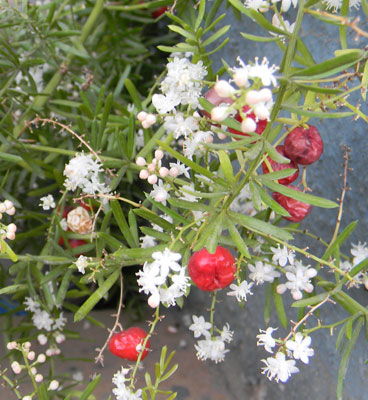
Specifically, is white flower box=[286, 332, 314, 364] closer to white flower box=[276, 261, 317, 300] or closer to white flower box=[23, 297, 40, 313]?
white flower box=[276, 261, 317, 300]

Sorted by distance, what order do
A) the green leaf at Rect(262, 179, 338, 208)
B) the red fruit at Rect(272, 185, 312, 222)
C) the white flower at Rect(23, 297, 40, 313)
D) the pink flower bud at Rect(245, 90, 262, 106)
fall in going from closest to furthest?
the pink flower bud at Rect(245, 90, 262, 106) < the green leaf at Rect(262, 179, 338, 208) < the red fruit at Rect(272, 185, 312, 222) < the white flower at Rect(23, 297, 40, 313)

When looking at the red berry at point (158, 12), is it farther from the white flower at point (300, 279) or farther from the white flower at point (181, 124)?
the white flower at point (300, 279)

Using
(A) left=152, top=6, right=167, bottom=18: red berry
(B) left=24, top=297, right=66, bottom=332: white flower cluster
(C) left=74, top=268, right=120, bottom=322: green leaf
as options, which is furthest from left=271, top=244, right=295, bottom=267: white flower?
(A) left=152, top=6, right=167, bottom=18: red berry

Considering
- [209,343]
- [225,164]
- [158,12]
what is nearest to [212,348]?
[209,343]

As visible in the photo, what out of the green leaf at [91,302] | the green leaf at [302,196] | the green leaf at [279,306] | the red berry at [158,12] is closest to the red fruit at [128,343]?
the green leaf at [91,302]

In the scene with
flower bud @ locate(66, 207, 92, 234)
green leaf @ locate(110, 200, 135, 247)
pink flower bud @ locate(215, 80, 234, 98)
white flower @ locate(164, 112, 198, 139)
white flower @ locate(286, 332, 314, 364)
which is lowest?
flower bud @ locate(66, 207, 92, 234)

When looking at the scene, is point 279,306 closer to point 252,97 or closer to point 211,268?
point 211,268
